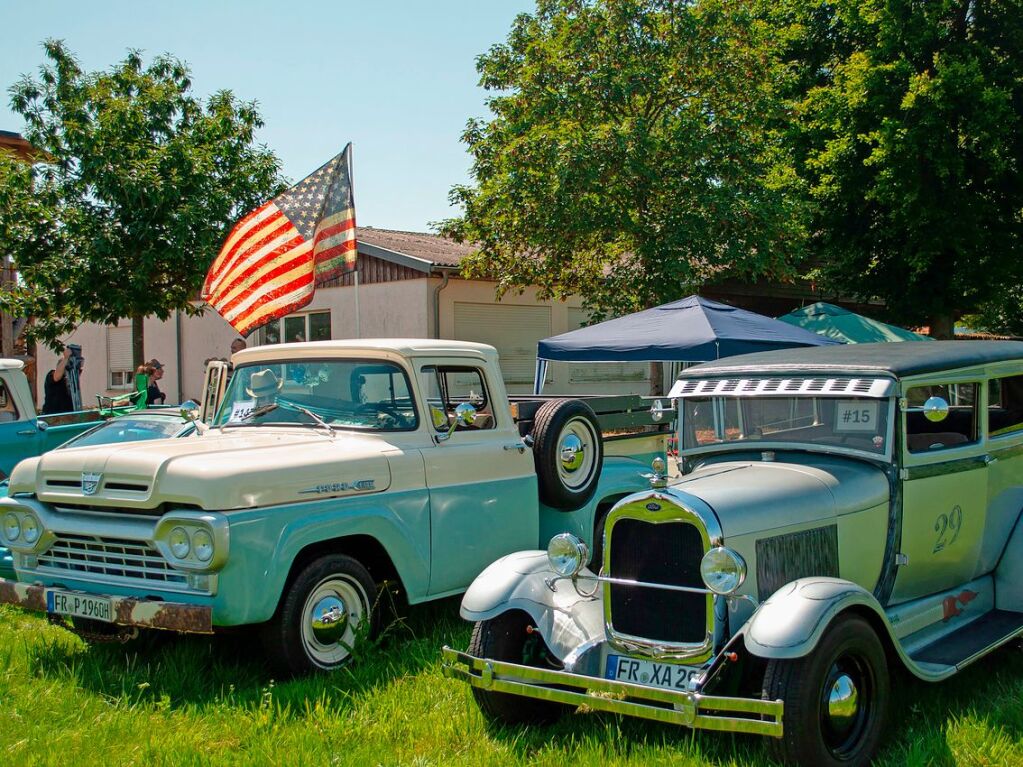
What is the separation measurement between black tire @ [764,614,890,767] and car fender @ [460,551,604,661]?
947 mm

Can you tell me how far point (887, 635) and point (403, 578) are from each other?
8.29 ft

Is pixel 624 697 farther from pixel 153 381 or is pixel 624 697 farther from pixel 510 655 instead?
pixel 153 381

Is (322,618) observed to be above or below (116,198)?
below

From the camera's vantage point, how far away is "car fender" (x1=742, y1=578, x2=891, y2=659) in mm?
3445

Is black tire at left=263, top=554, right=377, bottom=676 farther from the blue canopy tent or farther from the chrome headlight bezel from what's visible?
the blue canopy tent

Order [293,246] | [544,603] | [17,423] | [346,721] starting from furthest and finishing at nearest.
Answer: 1. [17,423]
2. [293,246]
3. [544,603]
4. [346,721]

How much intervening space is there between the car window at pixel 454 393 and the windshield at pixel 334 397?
208mm

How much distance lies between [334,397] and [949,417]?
3.65 m

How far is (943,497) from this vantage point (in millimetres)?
4805

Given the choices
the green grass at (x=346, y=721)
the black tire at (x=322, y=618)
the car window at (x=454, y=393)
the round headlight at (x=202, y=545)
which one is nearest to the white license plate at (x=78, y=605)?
the green grass at (x=346, y=721)

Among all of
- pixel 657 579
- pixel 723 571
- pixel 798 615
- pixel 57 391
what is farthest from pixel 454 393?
pixel 57 391

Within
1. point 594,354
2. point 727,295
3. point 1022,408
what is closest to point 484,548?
point 1022,408

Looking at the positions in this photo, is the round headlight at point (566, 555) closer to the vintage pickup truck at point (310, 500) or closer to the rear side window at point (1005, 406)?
the vintage pickup truck at point (310, 500)

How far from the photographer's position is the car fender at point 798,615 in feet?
11.3
